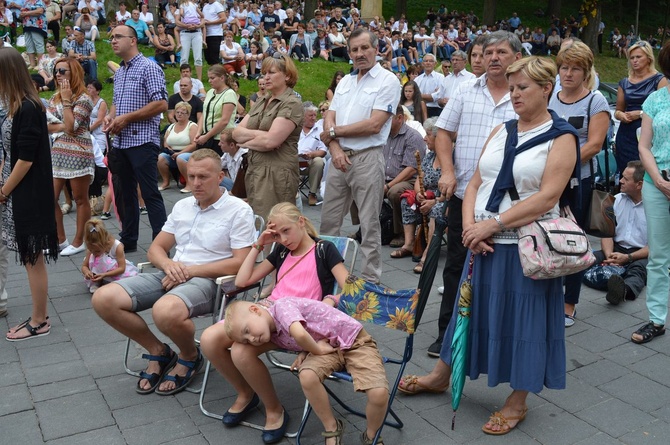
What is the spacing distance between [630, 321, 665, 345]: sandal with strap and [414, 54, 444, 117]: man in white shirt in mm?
8738

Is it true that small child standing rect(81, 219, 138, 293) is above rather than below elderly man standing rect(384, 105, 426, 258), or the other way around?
below

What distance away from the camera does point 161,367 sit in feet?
14.1

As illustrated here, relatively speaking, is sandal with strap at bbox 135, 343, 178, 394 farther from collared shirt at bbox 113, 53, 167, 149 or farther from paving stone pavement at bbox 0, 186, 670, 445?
collared shirt at bbox 113, 53, 167, 149

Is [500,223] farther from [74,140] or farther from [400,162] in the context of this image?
[74,140]

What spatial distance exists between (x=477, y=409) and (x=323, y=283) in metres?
1.08

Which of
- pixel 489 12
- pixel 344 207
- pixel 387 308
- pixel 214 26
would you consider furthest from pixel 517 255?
pixel 489 12

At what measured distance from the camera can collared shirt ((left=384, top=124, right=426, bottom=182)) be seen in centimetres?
735

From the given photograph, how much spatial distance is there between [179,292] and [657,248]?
3.09 meters

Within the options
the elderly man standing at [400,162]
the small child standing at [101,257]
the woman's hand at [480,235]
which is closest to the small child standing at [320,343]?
the woman's hand at [480,235]

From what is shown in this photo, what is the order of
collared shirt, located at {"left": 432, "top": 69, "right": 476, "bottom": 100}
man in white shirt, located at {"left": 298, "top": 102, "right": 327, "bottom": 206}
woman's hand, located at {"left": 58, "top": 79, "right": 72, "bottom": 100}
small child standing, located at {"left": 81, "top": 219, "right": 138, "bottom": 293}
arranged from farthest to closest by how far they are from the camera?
collared shirt, located at {"left": 432, "top": 69, "right": 476, "bottom": 100} → man in white shirt, located at {"left": 298, "top": 102, "right": 327, "bottom": 206} → woman's hand, located at {"left": 58, "top": 79, "right": 72, "bottom": 100} → small child standing, located at {"left": 81, "top": 219, "right": 138, "bottom": 293}

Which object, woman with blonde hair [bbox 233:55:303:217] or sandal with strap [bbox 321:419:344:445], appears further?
woman with blonde hair [bbox 233:55:303:217]

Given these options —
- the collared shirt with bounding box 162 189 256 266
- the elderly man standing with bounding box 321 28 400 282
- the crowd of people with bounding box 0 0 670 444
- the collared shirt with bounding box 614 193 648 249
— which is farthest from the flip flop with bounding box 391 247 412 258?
the collared shirt with bounding box 162 189 256 266

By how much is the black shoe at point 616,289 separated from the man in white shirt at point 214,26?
12682mm

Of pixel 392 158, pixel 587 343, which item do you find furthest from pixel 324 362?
pixel 392 158
